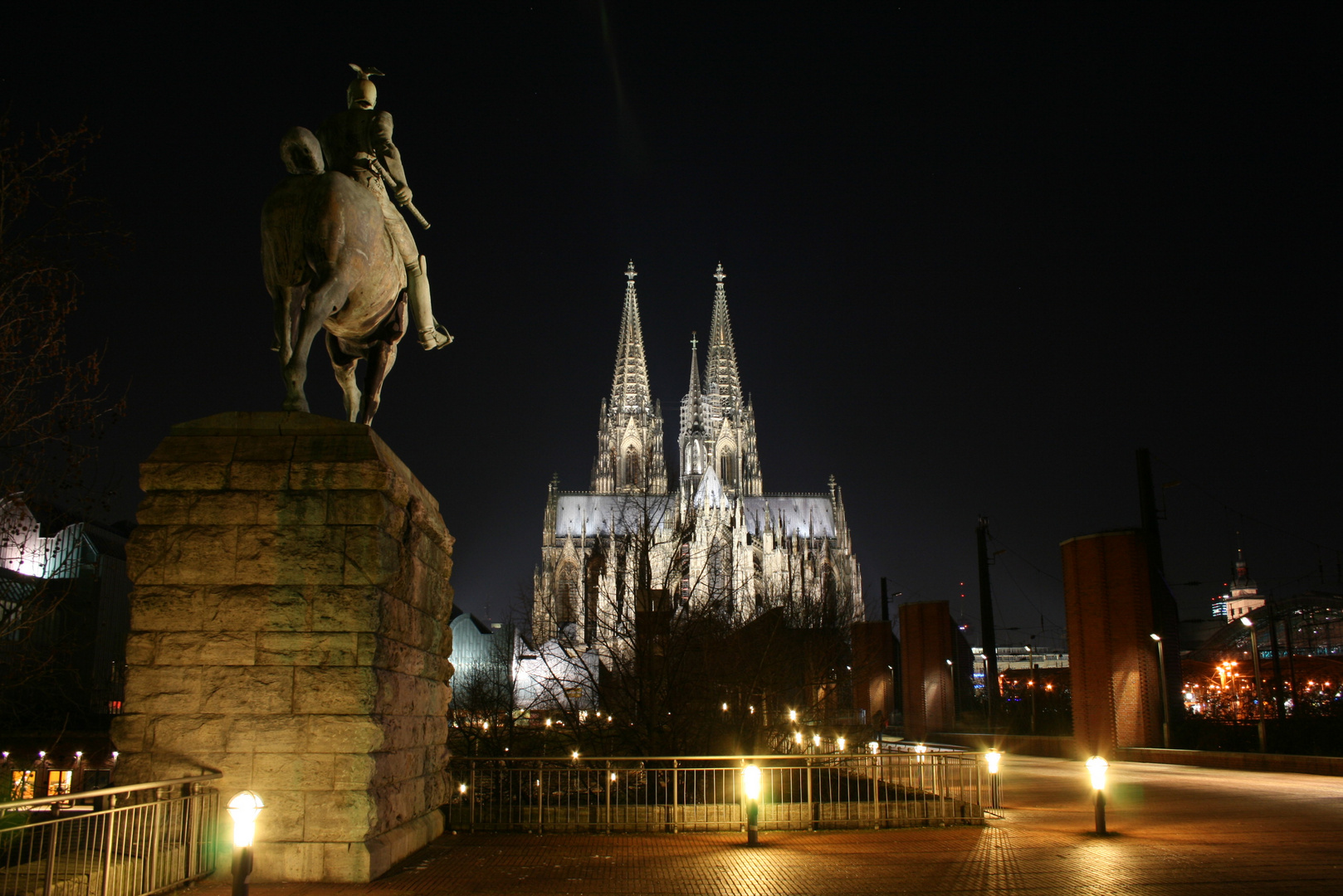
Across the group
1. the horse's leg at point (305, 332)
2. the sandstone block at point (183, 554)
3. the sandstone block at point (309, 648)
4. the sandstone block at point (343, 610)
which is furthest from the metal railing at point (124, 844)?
the horse's leg at point (305, 332)

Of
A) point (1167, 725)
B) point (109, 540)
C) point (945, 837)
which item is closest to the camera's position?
point (945, 837)

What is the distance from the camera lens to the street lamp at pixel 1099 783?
36.4 ft

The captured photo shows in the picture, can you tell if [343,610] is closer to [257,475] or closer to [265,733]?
[265,733]

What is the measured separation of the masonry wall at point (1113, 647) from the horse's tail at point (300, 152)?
28.5 m

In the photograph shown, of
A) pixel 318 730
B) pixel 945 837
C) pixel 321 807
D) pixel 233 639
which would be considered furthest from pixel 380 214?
pixel 945 837

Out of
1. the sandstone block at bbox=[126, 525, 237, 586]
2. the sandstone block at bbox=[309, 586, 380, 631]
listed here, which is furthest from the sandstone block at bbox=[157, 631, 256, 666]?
the sandstone block at bbox=[309, 586, 380, 631]

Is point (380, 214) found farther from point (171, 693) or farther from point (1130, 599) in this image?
point (1130, 599)

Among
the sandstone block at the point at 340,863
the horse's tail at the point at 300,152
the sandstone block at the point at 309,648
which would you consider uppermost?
the horse's tail at the point at 300,152

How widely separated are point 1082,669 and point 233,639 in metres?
29.9

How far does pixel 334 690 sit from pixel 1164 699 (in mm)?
28985

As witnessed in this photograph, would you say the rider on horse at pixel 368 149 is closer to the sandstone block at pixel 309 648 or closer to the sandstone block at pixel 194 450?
the sandstone block at pixel 194 450

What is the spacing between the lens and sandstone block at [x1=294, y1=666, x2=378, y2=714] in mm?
7250

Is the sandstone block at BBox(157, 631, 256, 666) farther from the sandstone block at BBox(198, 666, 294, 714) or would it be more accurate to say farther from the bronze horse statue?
the bronze horse statue

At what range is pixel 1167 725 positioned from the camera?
28891mm
